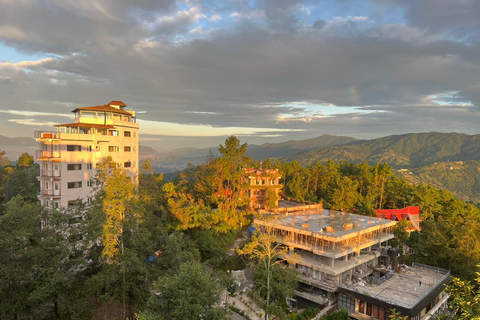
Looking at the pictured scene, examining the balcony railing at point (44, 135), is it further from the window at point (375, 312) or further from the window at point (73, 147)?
the window at point (375, 312)

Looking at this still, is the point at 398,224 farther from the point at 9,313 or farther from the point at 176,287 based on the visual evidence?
the point at 9,313

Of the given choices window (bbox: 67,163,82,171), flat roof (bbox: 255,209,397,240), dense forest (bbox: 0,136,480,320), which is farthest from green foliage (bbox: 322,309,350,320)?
window (bbox: 67,163,82,171)

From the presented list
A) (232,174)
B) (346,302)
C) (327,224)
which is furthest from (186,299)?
(327,224)

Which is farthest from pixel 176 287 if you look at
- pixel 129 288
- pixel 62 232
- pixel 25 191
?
pixel 25 191

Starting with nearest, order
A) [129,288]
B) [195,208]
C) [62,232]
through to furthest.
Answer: [129,288] < [62,232] < [195,208]

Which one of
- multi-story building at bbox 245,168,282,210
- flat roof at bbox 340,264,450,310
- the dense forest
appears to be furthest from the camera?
multi-story building at bbox 245,168,282,210

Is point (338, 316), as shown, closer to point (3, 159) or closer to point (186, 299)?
point (186, 299)

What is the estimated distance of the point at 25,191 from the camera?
137 feet

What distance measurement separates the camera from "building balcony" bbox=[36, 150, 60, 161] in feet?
108

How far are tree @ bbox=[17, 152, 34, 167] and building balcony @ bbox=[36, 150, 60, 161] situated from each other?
36.7 meters

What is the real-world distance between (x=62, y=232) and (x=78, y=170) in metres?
14.2

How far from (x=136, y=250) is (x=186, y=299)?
11009 mm

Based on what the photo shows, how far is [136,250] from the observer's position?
22.7 m

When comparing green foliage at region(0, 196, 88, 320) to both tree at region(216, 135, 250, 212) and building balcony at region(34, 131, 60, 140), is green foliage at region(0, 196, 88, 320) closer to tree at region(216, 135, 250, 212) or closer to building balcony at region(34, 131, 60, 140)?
building balcony at region(34, 131, 60, 140)
